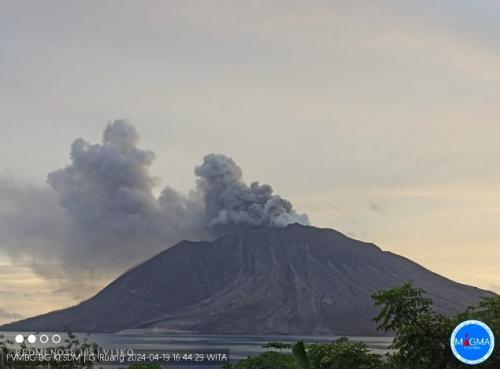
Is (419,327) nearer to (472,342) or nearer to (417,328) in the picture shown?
(417,328)

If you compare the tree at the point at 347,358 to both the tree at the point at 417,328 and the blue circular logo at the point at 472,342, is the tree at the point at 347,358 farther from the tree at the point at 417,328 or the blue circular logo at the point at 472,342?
the blue circular logo at the point at 472,342

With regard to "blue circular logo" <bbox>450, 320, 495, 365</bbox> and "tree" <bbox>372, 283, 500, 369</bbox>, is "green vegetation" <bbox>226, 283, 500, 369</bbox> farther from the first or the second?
"blue circular logo" <bbox>450, 320, 495, 365</bbox>

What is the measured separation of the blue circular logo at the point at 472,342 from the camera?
23688 millimetres

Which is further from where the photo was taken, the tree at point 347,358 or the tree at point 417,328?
the tree at point 347,358

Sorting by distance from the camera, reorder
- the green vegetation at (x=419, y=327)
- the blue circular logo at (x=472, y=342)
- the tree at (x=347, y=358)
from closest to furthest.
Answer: the blue circular logo at (x=472, y=342) → the green vegetation at (x=419, y=327) → the tree at (x=347, y=358)

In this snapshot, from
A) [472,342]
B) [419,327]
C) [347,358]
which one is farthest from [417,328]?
[347,358]

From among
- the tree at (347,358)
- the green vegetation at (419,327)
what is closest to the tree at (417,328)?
the green vegetation at (419,327)

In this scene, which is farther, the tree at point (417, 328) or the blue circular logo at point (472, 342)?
the tree at point (417, 328)

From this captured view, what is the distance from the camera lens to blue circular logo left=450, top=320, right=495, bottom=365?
77.7 feet

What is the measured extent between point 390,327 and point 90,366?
22258 mm

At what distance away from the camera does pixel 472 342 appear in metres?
24.3

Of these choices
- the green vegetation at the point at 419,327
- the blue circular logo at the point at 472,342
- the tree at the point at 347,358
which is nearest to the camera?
the blue circular logo at the point at 472,342

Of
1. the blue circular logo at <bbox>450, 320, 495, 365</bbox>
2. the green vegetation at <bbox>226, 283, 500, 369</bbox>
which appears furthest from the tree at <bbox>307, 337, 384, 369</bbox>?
the blue circular logo at <bbox>450, 320, 495, 365</bbox>

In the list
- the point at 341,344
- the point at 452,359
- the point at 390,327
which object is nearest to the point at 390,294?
the point at 390,327
